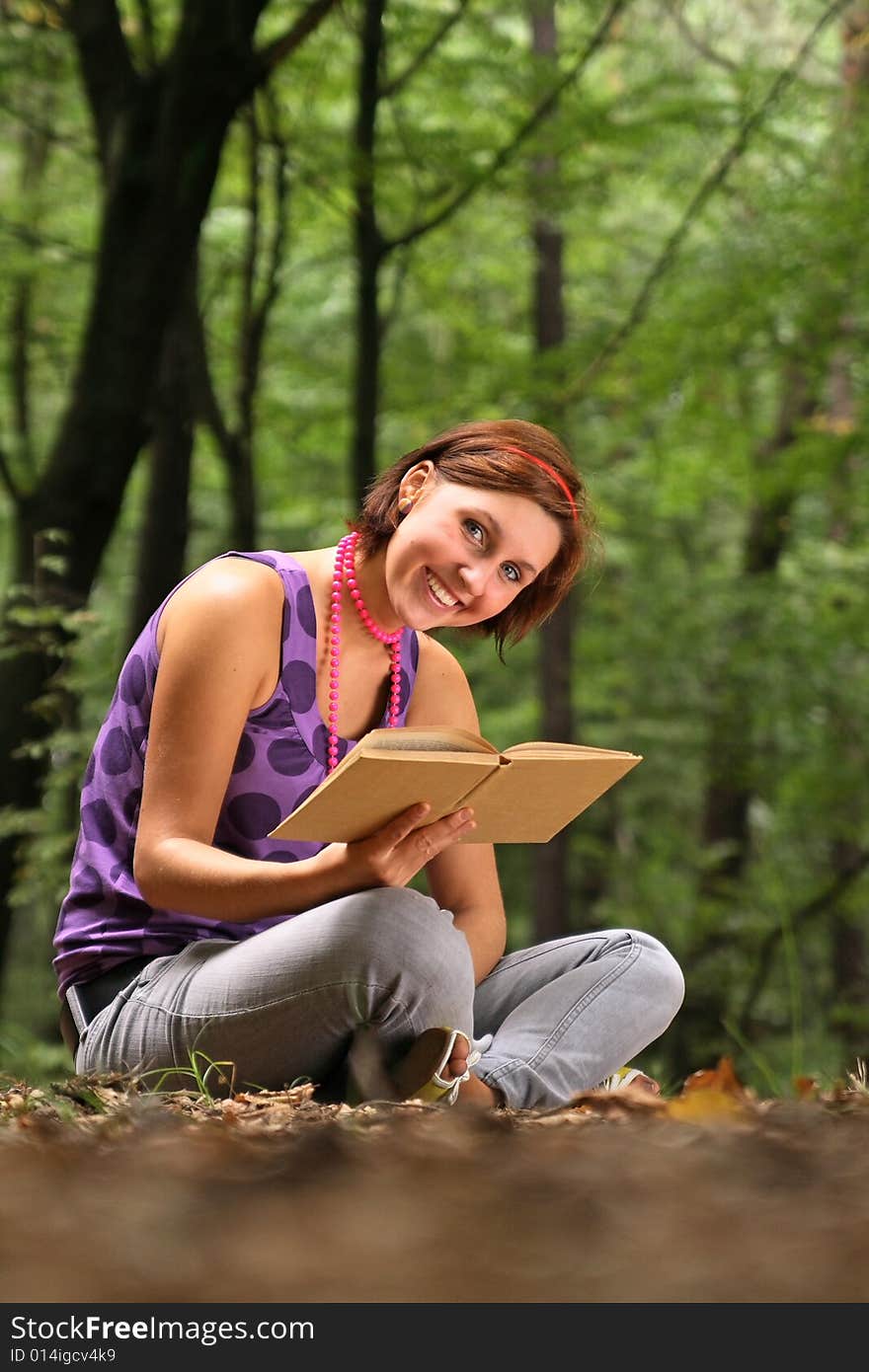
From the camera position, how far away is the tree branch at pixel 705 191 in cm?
740

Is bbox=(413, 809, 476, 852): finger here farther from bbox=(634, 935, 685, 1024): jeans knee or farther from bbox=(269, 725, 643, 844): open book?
bbox=(634, 935, 685, 1024): jeans knee

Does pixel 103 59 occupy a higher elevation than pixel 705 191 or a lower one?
lower

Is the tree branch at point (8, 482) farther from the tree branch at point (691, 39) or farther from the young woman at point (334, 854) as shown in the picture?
the tree branch at point (691, 39)

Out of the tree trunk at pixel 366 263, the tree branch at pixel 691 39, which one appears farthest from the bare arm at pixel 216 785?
the tree branch at pixel 691 39

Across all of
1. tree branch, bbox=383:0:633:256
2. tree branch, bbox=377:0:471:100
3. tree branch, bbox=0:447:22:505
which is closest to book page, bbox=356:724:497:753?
tree branch, bbox=0:447:22:505

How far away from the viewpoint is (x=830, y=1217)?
3.74 ft

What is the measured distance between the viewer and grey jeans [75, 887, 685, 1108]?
2078 mm

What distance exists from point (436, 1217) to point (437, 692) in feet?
5.41

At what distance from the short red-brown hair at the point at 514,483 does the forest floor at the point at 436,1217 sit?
127cm

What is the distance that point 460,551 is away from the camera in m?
2.35

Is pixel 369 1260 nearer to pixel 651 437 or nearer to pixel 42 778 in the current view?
pixel 42 778

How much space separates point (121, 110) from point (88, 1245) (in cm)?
473

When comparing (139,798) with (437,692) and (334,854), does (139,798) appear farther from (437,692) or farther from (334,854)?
(437,692)

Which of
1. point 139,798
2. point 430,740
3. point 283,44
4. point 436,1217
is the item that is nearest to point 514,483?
point 430,740
